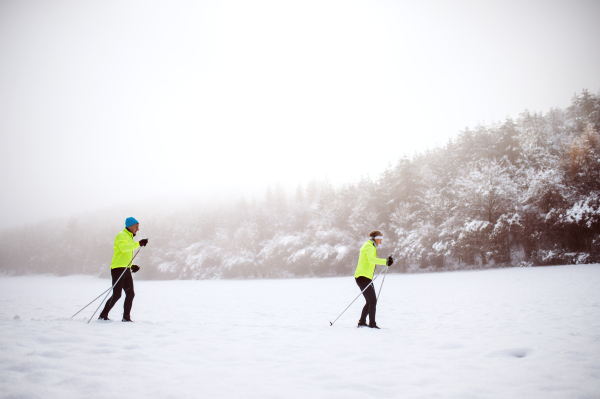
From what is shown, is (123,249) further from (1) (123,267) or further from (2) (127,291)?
(2) (127,291)

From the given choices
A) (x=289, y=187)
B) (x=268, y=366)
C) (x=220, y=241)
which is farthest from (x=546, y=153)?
(x=289, y=187)

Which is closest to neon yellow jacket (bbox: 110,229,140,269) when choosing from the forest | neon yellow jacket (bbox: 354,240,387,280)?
neon yellow jacket (bbox: 354,240,387,280)

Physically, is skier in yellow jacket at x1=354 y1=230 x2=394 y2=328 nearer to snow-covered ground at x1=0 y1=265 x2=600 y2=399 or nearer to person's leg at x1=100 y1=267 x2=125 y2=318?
snow-covered ground at x1=0 y1=265 x2=600 y2=399

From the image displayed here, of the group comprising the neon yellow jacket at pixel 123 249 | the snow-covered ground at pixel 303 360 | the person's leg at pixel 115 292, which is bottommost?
the snow-covered ground at pixel 303 360

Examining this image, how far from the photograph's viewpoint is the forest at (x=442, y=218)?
26688 millimetres

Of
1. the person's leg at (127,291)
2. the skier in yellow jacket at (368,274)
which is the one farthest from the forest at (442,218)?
the person's leg at (127,291)

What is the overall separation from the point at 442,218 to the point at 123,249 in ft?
120

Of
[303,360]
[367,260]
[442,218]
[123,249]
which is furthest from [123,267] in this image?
[442,218]

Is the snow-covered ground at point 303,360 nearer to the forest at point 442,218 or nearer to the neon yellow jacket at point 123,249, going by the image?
the neon yellow jacket at point 123,249

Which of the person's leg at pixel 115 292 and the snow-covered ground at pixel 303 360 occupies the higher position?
the person's leg at pixel 115 292

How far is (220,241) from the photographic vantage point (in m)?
54.5

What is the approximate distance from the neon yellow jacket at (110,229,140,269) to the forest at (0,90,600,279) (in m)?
32.8

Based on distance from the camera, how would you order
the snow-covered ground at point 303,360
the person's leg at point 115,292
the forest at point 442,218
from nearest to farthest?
the snow-covered ground at point 303,360, the person's leg at point 115,292, the forest at point 442,218

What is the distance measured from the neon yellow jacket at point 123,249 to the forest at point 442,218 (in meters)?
32.8
